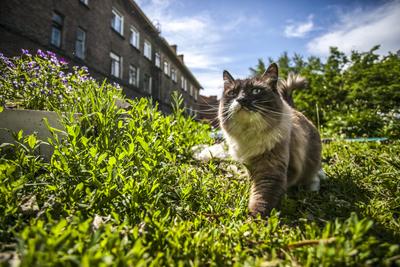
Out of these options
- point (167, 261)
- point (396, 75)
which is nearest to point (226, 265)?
point (167, 261)

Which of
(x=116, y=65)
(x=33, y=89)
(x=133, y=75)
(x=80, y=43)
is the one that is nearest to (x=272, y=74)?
(x=33, y=89)

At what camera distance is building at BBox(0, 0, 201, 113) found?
791 cm

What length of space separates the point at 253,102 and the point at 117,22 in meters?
14.9

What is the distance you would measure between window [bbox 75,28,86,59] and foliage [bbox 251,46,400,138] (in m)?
10.3

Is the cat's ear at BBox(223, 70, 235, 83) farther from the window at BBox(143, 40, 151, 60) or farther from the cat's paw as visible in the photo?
the window at BBox(143, 40, 151, 60)

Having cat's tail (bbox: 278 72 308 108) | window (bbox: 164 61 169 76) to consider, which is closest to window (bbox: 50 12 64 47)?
cat's tail (bbox: 278 72 308 108)

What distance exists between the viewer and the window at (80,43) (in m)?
10.8

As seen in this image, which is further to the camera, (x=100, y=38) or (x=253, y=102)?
(x=100, y=38)

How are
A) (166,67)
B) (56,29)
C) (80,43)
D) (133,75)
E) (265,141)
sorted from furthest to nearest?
1. (166,67)
2. (133,75)
3. (80,43)
4. (56,29)
5. (265,141)

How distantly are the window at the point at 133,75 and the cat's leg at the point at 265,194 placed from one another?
14858 mm

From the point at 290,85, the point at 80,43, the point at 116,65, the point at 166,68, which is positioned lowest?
the point at 290,85

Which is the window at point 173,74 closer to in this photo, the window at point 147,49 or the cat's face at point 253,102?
the window at point 147,49

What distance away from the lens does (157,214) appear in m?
1.28

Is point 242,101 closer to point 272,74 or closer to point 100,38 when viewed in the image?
point 272,74
